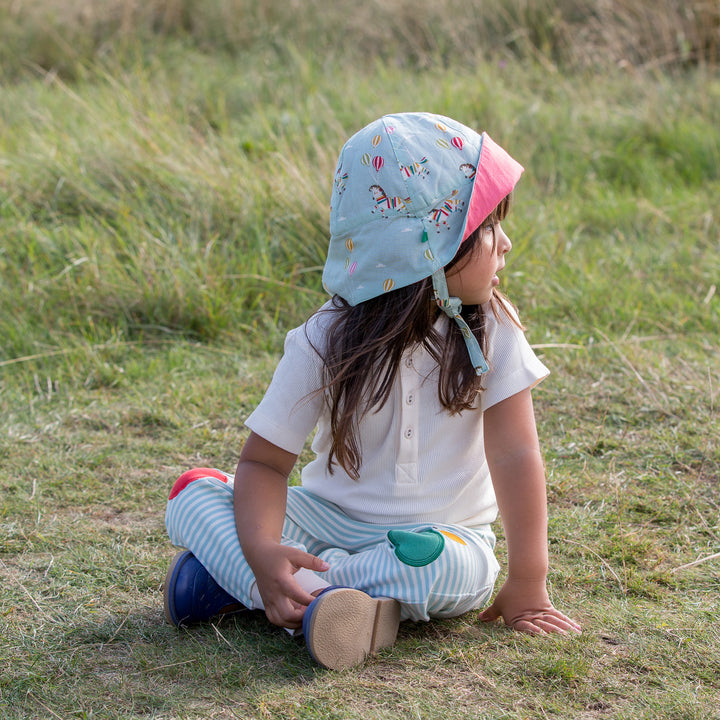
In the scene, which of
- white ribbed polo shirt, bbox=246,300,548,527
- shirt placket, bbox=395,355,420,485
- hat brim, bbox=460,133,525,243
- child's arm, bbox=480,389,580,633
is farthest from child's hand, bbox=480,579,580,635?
hat brim, bbox=460,133,525,243

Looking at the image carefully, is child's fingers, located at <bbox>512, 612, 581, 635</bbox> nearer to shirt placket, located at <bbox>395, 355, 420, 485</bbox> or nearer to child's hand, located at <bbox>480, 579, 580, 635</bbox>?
child's hand, located at <bbox>480, 579, 580, 635</bbox>

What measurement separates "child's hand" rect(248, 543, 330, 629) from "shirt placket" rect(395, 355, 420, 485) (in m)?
0.29

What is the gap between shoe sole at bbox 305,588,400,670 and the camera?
5.43ft

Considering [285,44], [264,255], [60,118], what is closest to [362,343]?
[264,255]

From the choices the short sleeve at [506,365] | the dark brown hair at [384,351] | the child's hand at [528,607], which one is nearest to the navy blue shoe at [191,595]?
the dark brown hair at [384,351]

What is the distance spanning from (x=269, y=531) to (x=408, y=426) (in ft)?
1.14

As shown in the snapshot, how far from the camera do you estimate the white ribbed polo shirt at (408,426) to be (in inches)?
74.4

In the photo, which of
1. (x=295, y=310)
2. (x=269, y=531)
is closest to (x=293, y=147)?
(x=295, y=310)

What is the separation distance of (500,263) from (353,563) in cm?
67

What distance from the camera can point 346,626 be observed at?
1688 mm

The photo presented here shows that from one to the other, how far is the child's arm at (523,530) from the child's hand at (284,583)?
391 mm

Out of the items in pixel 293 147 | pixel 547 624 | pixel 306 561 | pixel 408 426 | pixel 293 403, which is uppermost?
pixel 293 147

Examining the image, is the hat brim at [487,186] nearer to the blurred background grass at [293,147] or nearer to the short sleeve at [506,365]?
the short sleeve at [506,365]

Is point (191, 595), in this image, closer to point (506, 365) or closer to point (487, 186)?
point (506, 365)
